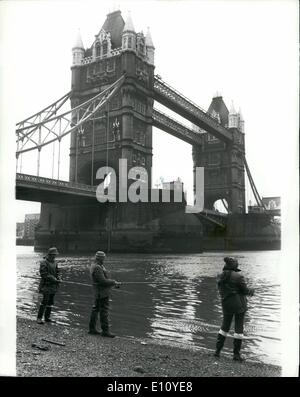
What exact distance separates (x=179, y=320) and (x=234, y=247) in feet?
147

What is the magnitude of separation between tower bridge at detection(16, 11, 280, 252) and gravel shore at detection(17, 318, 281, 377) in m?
24.7

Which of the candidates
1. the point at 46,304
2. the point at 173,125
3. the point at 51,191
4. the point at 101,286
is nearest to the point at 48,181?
the point at 51,191

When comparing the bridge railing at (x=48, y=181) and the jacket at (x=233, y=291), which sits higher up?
the bridge railing at (x=48, y=181)

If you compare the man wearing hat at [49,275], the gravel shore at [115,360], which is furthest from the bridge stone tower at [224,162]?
the gravel shore at [115,360]

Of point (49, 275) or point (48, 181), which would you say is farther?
point (48, 181)

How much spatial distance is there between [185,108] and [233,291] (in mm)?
50738

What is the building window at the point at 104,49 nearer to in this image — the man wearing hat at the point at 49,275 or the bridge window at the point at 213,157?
the bridge window at the point at 213,157

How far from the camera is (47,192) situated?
119ft

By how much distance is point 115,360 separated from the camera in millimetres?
6809

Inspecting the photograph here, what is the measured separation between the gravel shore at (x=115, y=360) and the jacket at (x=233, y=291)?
85cm

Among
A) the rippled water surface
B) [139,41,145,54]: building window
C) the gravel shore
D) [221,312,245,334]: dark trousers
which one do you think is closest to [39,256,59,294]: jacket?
the gravel shore

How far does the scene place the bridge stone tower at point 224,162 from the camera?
7288 centimetres

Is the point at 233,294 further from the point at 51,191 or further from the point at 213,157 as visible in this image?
the point at 213,157

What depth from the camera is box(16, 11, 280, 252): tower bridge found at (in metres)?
36.2
